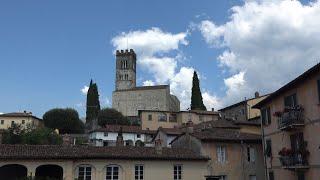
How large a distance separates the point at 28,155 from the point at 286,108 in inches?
828

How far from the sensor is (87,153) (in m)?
34.5

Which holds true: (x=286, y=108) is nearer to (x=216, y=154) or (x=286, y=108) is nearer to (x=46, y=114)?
(x=216, y=154)

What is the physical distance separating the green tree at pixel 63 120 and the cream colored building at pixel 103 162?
58.1 m

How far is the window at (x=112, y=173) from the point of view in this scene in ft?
114

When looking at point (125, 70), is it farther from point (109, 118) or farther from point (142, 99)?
point (109, 118)

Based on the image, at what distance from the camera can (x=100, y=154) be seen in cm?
3431

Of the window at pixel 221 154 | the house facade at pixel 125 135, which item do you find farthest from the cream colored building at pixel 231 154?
the house facade at pixel 125 135

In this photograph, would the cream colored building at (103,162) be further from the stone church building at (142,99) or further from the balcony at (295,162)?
the stone church building at (142,99)

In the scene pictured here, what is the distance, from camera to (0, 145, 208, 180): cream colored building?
32656 millimetres

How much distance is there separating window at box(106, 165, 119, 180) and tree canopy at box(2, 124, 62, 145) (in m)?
27.1

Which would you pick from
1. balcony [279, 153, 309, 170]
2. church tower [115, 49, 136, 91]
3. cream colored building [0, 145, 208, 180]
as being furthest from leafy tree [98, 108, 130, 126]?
balcony [279, 153, 309, 170]

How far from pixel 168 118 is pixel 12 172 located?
57.7 metres

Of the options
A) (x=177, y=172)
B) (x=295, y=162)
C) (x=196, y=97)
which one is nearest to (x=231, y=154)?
(x=177, y=172)

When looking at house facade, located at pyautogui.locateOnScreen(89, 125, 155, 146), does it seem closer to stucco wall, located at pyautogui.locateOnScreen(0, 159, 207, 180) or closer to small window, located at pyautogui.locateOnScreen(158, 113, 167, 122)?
small window, located at pyautogui.locateOnScreen(158, 113, 167, 122)
